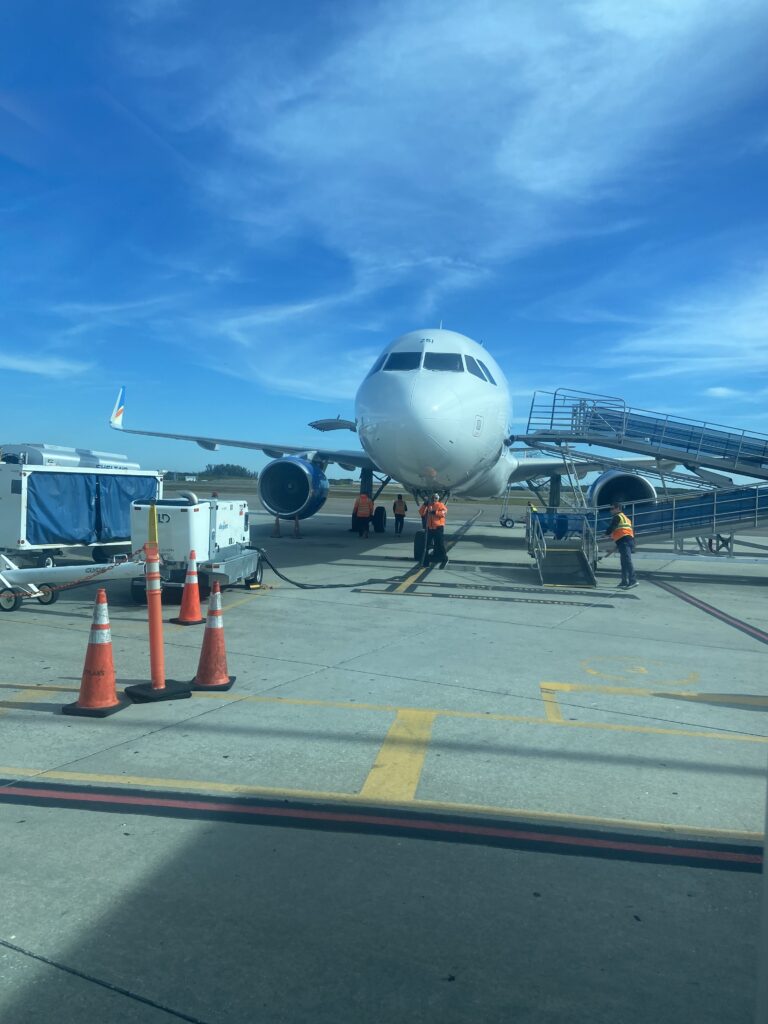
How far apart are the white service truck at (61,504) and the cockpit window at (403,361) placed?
16.5 feet

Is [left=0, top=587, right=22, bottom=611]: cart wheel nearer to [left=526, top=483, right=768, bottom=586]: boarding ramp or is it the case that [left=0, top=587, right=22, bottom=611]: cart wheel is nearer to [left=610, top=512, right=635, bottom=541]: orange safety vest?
[left=526, top=483, right=768, bottom=586]: boarding ramp

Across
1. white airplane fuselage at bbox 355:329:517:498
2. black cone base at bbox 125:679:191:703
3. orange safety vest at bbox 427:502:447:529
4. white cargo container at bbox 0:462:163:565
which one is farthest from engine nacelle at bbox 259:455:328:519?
black cone base at bbox 125:679:191:703

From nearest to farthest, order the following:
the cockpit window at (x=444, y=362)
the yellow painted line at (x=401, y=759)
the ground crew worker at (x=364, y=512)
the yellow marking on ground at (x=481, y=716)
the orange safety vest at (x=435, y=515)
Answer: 1. the yellow painted line at (x=401, y=759)
2. the yellow marking on ground at (x=481, y=716)
3. the cockpit window at (x=444, y=362)
4. the orange safety vest at (x=435, y=515)
5. the ground crew worker at (x=364, y=512)

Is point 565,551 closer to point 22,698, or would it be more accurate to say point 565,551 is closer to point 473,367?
point 473,367

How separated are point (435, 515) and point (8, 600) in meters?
7.66

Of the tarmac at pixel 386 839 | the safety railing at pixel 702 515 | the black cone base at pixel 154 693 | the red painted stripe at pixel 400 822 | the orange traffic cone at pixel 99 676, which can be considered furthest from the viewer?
the safety railing at pixel 702 515

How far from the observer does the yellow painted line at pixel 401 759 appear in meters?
4.49

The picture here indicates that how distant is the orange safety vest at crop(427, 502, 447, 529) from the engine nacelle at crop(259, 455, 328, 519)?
4.61 metres

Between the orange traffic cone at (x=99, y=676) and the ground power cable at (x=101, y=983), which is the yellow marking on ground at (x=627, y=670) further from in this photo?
the ground power cable at (x=101, y=983)

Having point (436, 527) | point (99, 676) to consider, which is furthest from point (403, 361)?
point (99, 676)

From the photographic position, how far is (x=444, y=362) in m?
14.6

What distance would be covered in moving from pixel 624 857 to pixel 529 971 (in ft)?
3.49

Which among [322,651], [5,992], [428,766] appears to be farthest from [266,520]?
[5,992]

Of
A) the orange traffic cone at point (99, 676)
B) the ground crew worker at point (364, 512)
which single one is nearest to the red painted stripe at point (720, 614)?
the orange traffic cone at point (99, 676)
